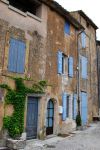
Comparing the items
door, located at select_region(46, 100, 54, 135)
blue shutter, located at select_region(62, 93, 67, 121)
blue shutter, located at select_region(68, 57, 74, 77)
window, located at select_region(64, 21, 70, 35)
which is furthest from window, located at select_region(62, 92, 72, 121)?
window, located at select_region(64, 21, 70, 35)

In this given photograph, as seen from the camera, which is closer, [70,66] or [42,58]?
[42,58]

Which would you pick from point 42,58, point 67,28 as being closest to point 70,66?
point 67,28

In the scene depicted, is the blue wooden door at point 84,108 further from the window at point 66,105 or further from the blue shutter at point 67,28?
the blue shutter at point 67,28

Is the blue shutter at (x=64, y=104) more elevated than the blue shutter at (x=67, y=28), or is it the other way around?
the blue shutter at (x=67, y=28)

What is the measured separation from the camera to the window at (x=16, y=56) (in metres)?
10.2

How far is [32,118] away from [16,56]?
310 cm

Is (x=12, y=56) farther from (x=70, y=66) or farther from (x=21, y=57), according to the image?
(x=70, y=66)

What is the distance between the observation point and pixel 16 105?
10.1 metres

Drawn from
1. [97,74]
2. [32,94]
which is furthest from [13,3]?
[97,74]

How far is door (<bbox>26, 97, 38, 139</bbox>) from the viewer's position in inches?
434

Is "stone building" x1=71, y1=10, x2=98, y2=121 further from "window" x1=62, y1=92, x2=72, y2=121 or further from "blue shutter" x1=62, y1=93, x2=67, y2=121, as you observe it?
"blue shutter" x1=62, y1=93, x2=67, y2=121

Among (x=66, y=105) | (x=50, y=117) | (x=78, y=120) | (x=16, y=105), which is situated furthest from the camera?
(x=78, y=120)

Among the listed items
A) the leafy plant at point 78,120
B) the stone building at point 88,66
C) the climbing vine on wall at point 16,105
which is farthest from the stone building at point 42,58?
the stone building at point 88,66

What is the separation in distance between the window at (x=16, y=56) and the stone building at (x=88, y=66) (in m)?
6.68
